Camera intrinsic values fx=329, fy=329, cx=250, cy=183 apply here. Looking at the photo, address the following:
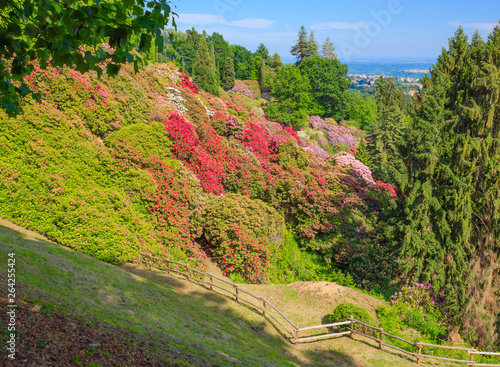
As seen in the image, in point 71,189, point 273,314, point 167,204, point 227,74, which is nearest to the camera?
point 71,189

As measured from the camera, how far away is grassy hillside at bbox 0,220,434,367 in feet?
20.9

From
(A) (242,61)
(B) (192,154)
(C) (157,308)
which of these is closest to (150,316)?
(C) (157,308)

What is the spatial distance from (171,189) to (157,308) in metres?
8.37

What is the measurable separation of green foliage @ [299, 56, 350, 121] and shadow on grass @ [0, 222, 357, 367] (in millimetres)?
59903

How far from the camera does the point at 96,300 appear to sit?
363 inches

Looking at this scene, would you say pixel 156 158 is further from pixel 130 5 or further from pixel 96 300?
pixel 130 5

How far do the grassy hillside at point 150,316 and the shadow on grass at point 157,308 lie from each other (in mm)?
37

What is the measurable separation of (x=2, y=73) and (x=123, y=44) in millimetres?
2351

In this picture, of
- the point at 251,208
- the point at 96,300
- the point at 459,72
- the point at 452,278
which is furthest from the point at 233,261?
the point at 459,72

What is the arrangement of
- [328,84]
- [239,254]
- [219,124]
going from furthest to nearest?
1. [328,84]
2. [219,124]
3. [239,254]

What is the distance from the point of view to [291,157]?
30.2 metres

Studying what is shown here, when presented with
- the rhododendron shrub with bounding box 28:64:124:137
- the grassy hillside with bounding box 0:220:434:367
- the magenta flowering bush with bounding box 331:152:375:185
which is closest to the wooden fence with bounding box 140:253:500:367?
the grassy hillside with bounding box 0:220:434:367

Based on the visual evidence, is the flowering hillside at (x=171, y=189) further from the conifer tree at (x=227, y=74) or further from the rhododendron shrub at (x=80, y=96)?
the conifer tree at (x=227, y=74)

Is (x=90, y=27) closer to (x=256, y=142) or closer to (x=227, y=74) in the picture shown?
(x=256, y=142)
